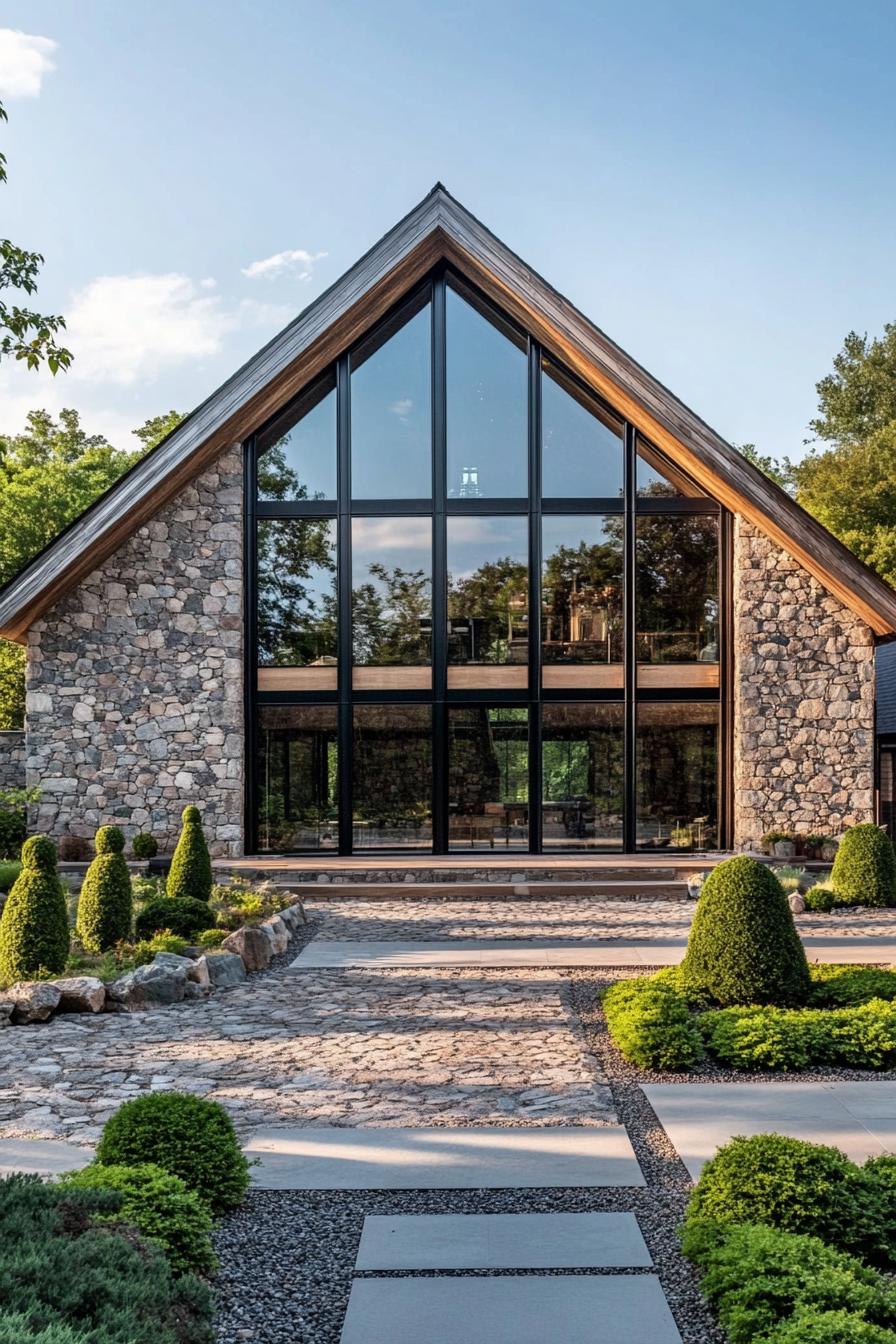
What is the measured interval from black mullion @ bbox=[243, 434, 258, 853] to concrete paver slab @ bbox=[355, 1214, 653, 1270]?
12.6m

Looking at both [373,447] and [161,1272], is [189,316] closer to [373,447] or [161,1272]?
[373,447]

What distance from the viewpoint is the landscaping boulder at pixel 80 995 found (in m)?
8.27

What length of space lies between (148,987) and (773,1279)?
6341 mm

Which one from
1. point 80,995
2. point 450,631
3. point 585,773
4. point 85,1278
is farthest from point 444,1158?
point 450,631

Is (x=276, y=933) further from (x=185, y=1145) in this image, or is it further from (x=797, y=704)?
(x=797, y=704)

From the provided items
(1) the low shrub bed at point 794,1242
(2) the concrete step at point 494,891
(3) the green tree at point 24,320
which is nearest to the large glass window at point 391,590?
(2) the concrete step at point 494,891

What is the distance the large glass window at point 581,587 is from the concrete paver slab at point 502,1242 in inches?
510

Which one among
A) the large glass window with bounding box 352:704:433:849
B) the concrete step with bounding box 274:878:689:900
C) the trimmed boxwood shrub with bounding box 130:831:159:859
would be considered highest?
the large glass window with bounding box 352:704:433:849

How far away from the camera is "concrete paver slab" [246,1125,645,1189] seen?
488 centimetres

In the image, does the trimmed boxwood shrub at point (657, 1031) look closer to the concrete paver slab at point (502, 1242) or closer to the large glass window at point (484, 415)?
the concrete paver slab at point (502, 1242)

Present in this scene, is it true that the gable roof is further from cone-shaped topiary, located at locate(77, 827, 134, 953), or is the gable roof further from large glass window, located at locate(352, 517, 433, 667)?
cone-shaped topiary, located at locate(77, 827, 134, 953)

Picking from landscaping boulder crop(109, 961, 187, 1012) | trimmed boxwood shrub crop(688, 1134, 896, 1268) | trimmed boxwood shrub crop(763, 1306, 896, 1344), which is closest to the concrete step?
landscaping boulder crop(109, 961, 187, 1012)

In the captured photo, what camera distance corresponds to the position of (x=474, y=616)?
16953 millimetres

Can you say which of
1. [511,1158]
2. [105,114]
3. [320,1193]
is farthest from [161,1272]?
[105,114]
